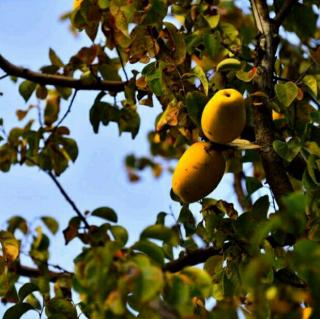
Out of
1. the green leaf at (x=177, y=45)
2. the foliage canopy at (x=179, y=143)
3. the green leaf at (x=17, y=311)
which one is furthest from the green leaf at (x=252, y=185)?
the green leaf at (x=17, y=311)

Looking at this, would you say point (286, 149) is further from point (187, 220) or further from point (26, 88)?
point (26, 88)

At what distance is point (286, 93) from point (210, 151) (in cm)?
23

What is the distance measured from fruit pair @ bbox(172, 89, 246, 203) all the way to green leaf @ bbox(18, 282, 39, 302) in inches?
17.0

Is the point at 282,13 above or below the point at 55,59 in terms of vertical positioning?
below

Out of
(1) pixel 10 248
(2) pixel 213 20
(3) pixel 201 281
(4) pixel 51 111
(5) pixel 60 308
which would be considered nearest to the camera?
(3) pixel 201 281

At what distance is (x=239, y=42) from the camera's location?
9.34 feet

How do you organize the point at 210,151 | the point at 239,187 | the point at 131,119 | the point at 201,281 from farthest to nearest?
the point at 239,187, the point at 131,119, the point at 210,151, the point at 201,281

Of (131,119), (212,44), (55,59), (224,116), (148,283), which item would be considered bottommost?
(148,283)

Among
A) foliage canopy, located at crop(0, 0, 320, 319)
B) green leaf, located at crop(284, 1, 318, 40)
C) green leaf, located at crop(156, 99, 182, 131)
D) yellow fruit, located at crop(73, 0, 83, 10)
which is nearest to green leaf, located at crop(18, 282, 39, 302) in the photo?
foliage canopy, located at crop(0, 0, 320, 319)

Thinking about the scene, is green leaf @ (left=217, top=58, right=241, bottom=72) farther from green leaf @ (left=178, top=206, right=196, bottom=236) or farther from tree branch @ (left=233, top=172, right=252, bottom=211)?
tree branch @ (left=233, top=172, right=252, bottom=211)

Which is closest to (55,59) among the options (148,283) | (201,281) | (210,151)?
(210,151)

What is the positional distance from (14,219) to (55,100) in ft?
1.48

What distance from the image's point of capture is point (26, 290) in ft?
6.89

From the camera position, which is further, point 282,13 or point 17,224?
point 17,224
